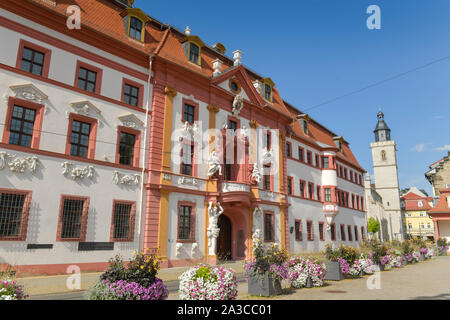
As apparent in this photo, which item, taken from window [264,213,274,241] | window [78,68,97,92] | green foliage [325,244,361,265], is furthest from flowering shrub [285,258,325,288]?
window [78,68,97,92]

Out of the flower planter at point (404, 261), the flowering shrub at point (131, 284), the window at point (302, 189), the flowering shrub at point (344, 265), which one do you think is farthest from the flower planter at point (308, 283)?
the window at point (302, 189)

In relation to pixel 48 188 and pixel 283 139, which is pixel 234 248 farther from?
pixel 48 188

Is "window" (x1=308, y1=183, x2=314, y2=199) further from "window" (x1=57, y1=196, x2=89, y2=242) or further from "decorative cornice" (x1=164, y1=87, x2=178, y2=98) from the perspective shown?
"window" (x1=57, y1=196, x2=89, y2=242)

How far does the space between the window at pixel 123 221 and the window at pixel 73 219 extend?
64.9 inches

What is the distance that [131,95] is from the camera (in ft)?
68.2

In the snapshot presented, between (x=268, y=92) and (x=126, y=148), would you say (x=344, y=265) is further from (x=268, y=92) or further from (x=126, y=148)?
(x=268, y=92)

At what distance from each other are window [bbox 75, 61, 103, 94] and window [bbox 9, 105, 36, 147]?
3.14m

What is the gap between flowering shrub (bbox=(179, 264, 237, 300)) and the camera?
8.80 m

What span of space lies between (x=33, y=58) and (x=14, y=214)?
791 cm

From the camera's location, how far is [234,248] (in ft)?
87.7

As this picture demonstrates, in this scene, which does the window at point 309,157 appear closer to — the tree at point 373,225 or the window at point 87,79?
the window at point 87,79

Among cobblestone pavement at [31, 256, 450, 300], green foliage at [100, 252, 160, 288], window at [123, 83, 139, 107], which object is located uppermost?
window at [123, 83, 139, 107]

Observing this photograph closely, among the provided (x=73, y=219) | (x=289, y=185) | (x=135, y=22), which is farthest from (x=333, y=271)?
(x=135, y=22)

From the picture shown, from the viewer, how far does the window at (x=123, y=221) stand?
18516mm
